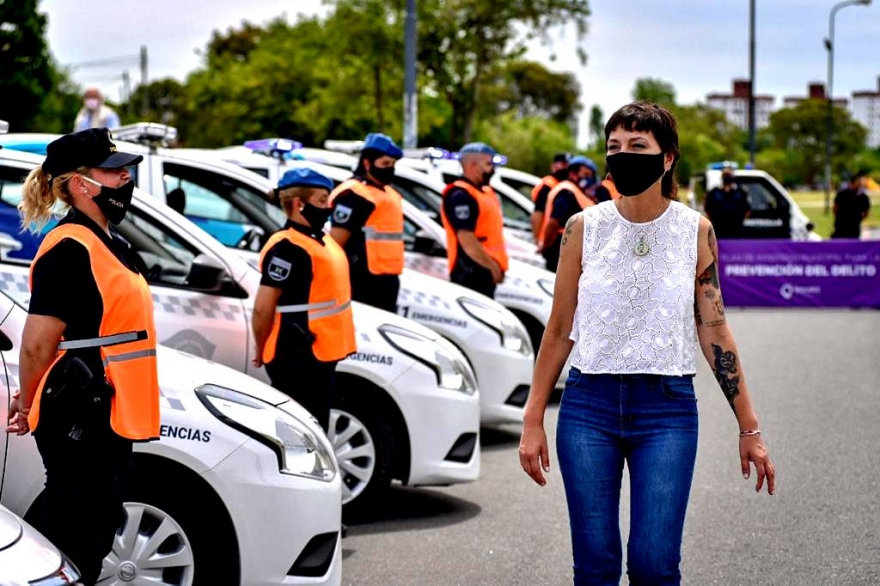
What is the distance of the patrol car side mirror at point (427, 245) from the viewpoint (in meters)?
10.6

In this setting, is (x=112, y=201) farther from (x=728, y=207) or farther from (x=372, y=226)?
(x=728, y=207)

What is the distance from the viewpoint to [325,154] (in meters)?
12.2

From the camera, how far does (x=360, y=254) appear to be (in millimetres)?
9023

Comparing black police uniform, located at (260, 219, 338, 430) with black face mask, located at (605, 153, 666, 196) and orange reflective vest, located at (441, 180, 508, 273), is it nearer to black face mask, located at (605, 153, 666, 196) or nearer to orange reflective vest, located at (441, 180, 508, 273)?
black face mask, located at (605, 153, 666, 196)

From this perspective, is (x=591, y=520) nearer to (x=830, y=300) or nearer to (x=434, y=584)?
(x=434, y=584)

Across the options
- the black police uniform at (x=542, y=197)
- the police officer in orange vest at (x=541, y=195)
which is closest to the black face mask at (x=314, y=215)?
the police officer in orange vest at (x=541, y=195)

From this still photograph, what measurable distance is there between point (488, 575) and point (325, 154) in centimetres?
658

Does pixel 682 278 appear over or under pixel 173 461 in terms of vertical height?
over

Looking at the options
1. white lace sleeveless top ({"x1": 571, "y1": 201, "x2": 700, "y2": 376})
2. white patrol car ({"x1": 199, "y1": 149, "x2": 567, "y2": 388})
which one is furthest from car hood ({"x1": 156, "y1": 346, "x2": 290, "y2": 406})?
white patrol car ({"x1": 199, "y1": 149, "x2": 567, "y2": 388})

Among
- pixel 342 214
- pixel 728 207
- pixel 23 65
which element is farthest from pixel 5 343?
pixel 23 65

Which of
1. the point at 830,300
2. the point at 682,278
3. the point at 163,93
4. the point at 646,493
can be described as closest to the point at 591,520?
the point at 646,493

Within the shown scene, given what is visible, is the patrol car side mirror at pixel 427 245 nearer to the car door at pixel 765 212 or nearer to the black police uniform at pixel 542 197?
the black police uniform at pixel 542 197

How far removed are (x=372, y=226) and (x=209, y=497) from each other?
4260mm

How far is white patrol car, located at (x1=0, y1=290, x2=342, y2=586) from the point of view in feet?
16.1
